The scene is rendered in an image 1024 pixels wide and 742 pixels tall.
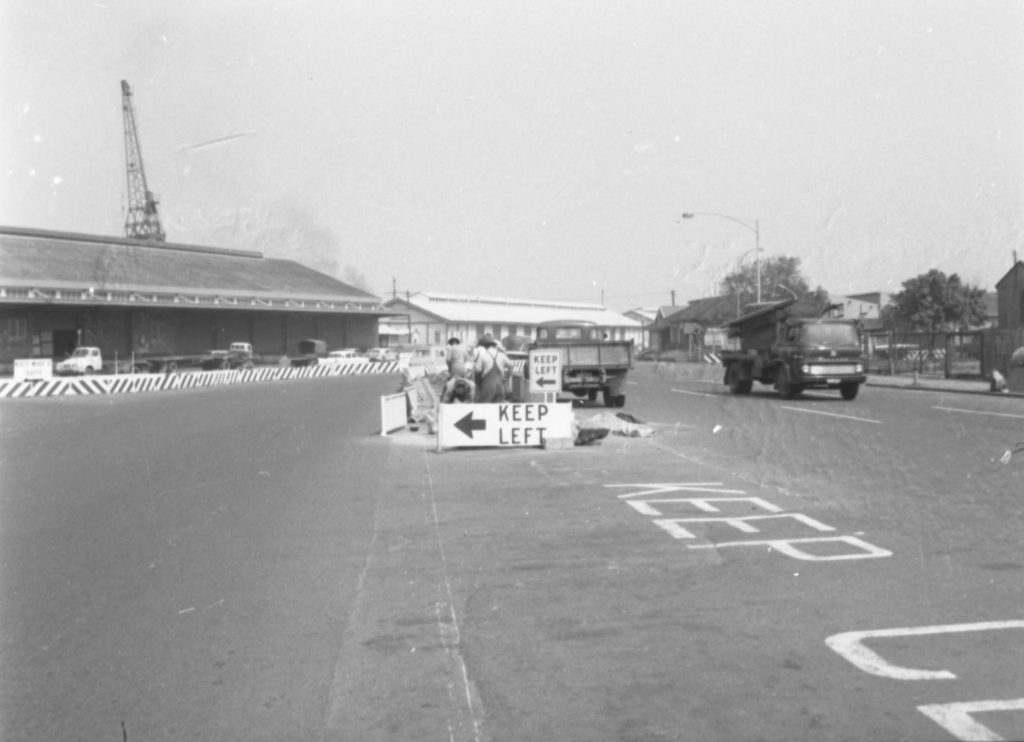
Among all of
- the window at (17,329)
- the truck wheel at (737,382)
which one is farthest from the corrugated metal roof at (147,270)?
the truck wheel at (737,382)

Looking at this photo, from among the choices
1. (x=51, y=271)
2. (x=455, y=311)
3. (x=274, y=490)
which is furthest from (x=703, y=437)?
(x=455, y=311)

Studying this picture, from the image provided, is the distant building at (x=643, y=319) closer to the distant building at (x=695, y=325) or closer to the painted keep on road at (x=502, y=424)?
the distant building at (x=695, y=325)

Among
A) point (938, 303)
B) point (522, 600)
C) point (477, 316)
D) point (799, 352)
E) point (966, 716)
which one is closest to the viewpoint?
point (966, 716)

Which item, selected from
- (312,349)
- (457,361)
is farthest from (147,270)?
(457,361)

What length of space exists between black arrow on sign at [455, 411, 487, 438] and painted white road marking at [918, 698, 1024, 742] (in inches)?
428

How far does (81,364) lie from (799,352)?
36.1m

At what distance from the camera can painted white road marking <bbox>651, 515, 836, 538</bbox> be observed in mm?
8320

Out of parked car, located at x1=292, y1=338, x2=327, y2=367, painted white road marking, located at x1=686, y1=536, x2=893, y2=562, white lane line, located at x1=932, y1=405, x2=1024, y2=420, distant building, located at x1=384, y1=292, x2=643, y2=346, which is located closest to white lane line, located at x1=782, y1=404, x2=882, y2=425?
white lane line, located at x1=932, y1=405, x2=1024, y2=420

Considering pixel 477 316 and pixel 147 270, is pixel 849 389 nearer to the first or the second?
pixel 147 270

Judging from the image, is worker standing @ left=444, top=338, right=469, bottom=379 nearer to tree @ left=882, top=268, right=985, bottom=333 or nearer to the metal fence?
the metal fence

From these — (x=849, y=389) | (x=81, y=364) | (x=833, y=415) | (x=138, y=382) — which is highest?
(x=81, y=364)

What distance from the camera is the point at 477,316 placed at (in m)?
83.3

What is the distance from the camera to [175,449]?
15969 millimetres

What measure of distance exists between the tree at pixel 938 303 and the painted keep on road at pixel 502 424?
4041 centimetres
